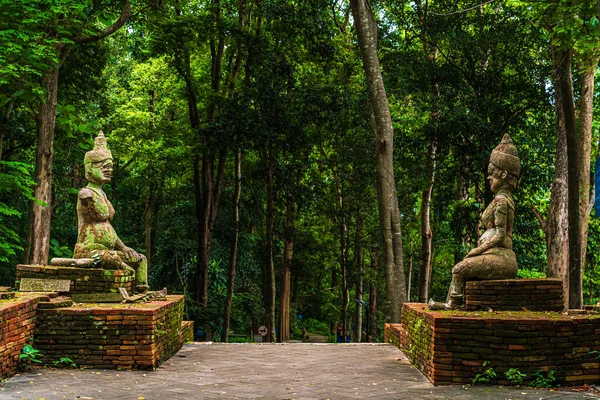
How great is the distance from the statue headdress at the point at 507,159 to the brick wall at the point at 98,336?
5.28m

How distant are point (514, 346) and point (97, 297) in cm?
562

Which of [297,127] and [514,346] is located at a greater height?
[297,127]

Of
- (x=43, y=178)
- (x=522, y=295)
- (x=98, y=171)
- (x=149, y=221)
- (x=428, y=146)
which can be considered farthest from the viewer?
(x=149, y=221)

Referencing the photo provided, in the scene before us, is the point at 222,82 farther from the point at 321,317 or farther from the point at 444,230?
the point at 321,317

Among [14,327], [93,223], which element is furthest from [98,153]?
[14,327]

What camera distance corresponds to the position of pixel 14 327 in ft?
26.2

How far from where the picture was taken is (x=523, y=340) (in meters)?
7.88

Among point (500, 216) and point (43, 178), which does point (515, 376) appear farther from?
point (43, 178)

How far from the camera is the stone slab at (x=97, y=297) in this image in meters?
9.70

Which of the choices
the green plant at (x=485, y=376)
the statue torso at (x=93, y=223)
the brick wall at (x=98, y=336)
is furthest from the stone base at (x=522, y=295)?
the statue torso at (x=93, y=223)

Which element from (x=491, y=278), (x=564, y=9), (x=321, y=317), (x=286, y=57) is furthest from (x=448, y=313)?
(x=321, y=317)

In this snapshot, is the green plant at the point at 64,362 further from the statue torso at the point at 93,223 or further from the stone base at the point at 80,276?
the statue torso at the point at 93,223

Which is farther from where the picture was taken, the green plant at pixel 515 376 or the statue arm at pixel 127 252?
the statue arm at pixel 127 252

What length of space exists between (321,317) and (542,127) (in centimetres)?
2030
